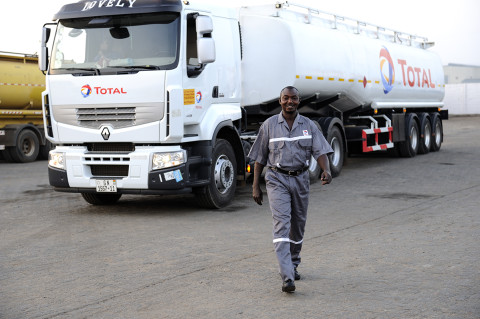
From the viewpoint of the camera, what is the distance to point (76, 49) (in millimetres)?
10188

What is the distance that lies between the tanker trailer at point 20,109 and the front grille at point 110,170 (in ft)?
35.3

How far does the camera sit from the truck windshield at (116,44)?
977cm

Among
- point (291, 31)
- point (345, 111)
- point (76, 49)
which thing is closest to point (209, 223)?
point (76, 49)

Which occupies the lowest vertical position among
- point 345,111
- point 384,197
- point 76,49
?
point 384,197

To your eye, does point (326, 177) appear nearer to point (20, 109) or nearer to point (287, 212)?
point (287, 212)

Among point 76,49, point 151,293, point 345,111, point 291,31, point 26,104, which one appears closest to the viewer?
point 151,293

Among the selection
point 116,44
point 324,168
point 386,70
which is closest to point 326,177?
point 324,168

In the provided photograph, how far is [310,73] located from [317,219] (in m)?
4.79

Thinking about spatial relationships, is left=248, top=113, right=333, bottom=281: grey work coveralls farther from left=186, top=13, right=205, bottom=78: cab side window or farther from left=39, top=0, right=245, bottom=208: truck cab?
left=186, top=13, right=205, bottom=78: cab side window

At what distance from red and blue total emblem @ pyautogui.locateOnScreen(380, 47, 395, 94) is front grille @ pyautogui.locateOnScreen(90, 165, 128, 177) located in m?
9.49

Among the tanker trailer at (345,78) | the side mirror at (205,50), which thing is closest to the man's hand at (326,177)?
the side mirror at (205,50)

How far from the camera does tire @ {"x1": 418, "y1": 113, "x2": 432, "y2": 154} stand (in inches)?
824

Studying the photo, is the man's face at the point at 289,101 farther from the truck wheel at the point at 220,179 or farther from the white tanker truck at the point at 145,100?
the truck wheel at the point at 220,179

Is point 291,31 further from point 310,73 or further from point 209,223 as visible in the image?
point 209,223
